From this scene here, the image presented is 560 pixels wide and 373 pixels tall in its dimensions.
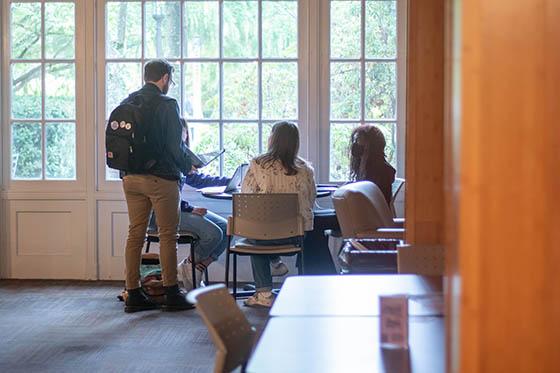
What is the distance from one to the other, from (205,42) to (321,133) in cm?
112

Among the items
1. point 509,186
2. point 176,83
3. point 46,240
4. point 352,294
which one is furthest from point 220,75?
point 509,186

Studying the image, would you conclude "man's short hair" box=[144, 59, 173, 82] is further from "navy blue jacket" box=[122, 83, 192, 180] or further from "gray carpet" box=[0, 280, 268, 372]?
"gray carpet" box=[0, 280, 268, 372]

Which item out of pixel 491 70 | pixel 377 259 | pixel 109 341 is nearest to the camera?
pixel 491 70

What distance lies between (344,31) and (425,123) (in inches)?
130

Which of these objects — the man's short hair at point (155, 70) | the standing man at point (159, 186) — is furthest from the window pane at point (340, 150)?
the man's short hair at point (155, 70)

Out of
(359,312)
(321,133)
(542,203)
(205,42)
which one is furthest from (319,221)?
(542,203)

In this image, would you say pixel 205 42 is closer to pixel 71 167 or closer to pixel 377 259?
pixel 71 167

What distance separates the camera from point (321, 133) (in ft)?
22.7

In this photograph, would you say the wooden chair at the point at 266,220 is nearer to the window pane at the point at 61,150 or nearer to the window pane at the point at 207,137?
the window pane at the point at 207,137

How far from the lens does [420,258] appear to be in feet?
12.2

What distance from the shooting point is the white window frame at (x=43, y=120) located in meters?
7.02

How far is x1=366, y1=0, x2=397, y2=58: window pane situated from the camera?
6.87 m

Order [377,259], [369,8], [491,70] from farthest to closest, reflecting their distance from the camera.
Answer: [369,8], [377,259], [491,70]

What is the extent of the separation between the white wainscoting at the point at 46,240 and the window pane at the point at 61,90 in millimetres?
702
